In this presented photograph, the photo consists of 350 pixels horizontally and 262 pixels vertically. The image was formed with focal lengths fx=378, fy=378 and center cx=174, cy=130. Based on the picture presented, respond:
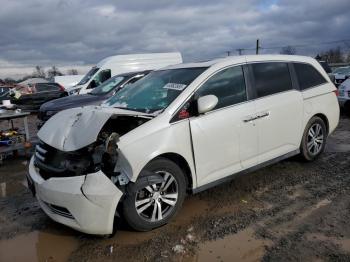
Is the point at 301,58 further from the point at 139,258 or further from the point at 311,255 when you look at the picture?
the point at 139,258

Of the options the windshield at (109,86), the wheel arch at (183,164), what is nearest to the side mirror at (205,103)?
the wheel arch at (183,164)

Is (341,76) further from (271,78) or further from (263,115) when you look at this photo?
(263,115)

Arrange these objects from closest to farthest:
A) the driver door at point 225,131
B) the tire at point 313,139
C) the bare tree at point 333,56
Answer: the driver door at point 225,131 < the tire at point 313,139 < the bare tree at point 333,56

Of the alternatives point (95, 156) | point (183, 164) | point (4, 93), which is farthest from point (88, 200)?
point (4, 93)

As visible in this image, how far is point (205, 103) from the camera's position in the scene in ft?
13.9

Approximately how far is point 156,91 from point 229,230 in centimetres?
193

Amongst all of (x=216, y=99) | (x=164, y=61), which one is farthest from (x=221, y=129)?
(x=164, y=61)

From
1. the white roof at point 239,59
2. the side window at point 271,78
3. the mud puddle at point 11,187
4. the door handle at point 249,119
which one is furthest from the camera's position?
the mud puddle at point 11,187

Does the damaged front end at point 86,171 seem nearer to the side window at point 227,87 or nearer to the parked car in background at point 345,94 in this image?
the side window at point 227,87

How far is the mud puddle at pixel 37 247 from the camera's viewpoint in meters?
3.69

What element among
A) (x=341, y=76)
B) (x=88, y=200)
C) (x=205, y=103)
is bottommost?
(x=88, y=200)

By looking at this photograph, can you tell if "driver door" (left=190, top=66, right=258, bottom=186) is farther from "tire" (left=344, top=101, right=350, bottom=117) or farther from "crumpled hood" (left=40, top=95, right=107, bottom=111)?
"tire" (left=344, top=101, right=350, bottom=117)

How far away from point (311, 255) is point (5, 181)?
5.08m

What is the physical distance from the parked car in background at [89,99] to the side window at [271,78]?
5374 mm
